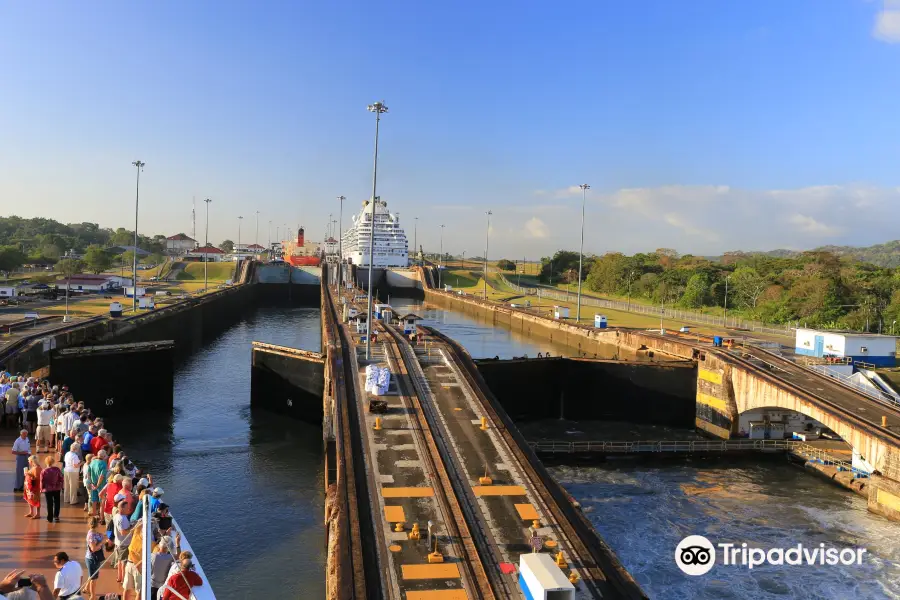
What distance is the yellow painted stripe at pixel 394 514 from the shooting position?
1805 centimetres

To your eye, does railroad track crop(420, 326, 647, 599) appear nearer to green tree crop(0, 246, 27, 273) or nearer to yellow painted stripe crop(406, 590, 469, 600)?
yellow painted stripe crop(406, 590, 469, 600)

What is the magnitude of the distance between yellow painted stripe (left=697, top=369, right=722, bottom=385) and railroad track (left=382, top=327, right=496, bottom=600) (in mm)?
20709

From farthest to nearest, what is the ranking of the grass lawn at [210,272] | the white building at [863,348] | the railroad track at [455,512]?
the grass lawn at [210,272]
the white building at [863,348]
the railroad track at [455,512]

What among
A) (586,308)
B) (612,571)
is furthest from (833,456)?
(586,308)

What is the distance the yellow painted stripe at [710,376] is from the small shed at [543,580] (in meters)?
30.0

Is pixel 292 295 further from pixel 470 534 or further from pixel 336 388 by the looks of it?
pixel 470 534

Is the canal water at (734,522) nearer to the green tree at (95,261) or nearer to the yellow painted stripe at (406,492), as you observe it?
the yellow painted stripe at (406,492)

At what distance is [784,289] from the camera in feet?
269

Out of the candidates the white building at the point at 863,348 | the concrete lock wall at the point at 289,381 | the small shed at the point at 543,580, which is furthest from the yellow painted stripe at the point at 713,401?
the small shed at the point at 543,580

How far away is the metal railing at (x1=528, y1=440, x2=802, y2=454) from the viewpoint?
109ft

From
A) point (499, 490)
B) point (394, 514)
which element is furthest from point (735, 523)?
point (394, 514)

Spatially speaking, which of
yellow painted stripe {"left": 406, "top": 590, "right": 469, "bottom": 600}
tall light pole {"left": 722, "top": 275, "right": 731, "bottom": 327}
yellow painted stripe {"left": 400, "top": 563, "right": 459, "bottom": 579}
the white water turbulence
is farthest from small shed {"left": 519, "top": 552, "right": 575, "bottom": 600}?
tall light pole {"left": 722, "top": 275, "right": 731, "bottom": 327}

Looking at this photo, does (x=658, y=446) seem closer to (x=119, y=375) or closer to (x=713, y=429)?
(x=713, y=429)

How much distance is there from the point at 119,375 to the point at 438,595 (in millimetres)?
31727
